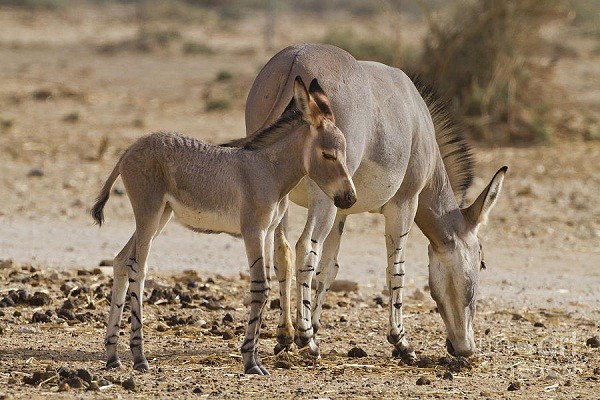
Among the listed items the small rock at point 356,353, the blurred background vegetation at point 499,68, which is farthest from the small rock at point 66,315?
the blurred background vegetation at point 499,68

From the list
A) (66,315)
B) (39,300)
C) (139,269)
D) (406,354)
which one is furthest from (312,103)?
(39,300)

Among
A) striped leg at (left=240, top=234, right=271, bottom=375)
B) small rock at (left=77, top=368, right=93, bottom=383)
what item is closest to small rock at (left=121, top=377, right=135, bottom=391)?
small rock at (left=77, top=368, right=93, bottom=383)

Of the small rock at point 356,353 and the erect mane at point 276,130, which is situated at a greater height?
the erect mane at point 276,130

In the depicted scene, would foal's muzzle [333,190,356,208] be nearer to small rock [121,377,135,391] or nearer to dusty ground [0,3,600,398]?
dusty ground [0,3,600,398]

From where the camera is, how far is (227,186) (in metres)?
7.82

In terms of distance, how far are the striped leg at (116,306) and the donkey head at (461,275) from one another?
248 centimetres

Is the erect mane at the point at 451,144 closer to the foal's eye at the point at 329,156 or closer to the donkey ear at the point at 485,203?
the donkey ear at the point at 485,203

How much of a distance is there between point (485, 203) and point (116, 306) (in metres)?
2.99

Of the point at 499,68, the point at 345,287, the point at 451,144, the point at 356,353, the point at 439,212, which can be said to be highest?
the point at 499,68

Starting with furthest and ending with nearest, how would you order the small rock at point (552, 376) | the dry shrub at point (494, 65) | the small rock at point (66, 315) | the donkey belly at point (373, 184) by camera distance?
1. the dry shrub at point (494, 65)
2. the small rock at point (66, 315)
3. the donkey belly at point (373, 184)
4. the small rock at point (552, 376)

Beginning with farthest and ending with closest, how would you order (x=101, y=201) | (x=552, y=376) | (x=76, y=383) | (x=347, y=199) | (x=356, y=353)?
1. (x=356, y=353)
2. (x=552, y=376)
3. (x=101, y=201)
4. (x=347, y=199)
5. (x=76, y=383)

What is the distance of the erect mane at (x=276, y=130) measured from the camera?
25.9 ft

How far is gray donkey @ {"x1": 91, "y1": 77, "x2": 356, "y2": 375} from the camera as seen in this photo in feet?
25.3

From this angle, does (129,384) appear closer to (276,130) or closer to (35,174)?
(276,130)
